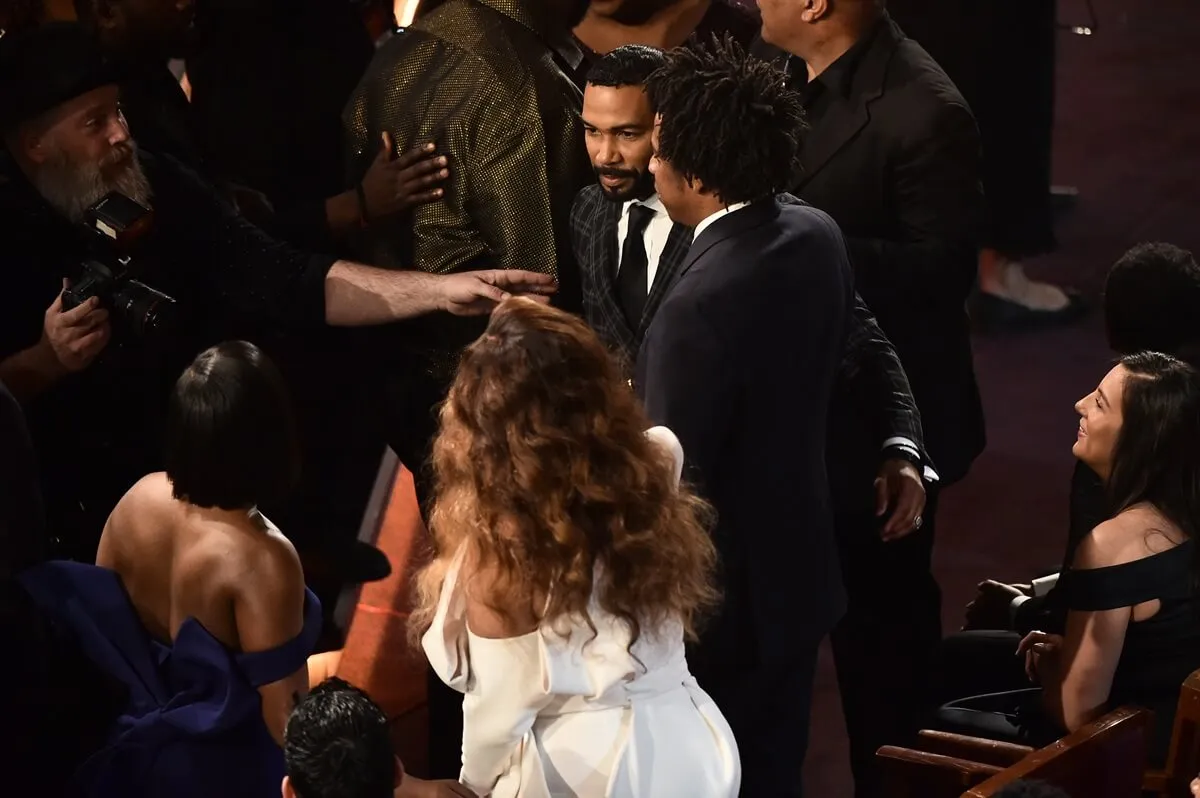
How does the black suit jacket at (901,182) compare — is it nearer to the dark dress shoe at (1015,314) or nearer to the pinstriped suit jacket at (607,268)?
the pinstriped suit jacket at (607,268)

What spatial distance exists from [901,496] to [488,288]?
873 mm

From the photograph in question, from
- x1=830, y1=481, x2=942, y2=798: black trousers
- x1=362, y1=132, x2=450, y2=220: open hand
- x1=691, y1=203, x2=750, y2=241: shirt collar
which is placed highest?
x1=691, y1=203, x2=750, y2=241: shirt collar

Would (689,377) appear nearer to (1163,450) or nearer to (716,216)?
(716,216)

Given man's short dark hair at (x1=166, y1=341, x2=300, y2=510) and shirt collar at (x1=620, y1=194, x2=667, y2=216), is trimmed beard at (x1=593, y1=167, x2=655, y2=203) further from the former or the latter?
man's short dark hair at (x1=166, y1=341, x2=300, y2=510)

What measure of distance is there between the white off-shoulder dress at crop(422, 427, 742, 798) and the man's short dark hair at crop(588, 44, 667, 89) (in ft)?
2.71

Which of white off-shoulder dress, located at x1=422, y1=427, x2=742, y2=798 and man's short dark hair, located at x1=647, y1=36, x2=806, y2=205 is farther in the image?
man's short dark hair, located at x1=647, y1=36, x2=806, y2=205

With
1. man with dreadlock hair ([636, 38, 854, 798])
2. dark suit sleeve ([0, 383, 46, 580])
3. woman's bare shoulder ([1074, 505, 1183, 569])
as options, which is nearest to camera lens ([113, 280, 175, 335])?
dark suit sleeve ([0, 383, 46, 580])

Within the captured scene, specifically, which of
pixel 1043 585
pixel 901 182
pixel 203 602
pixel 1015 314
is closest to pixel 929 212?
pixel 901 182

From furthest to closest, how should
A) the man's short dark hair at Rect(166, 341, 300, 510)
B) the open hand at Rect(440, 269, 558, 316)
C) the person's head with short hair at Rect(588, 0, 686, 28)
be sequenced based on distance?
the person's head with short hair at Rect(588, 0, 686, 28)
the open hand at Rect(440, 269, 558, 316)
the man's short dark hair at Rect(166, 341, 300, 510)

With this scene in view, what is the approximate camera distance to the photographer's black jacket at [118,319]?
3.04 m

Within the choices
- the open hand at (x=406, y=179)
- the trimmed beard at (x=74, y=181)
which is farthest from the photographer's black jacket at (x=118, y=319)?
the open hand at (x=406, y=179)

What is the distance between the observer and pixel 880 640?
351cm

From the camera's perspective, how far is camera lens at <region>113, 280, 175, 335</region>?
9.41ft

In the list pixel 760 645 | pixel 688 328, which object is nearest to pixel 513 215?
pixel 688 328
